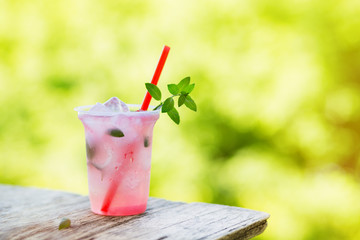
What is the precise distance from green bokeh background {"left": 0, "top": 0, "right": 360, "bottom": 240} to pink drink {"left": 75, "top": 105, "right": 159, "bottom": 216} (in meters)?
2.50

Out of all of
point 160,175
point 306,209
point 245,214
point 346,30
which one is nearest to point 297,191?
point 306,209

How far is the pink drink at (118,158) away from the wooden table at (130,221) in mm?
32

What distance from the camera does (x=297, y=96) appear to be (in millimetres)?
3566

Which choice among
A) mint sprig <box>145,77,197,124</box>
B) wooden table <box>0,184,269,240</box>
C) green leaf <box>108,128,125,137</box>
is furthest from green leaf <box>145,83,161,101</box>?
wooden table <box>0,184,269,240</box>

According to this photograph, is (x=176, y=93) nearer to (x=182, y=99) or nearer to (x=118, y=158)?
(x=182, y=99)

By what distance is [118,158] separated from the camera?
109cm

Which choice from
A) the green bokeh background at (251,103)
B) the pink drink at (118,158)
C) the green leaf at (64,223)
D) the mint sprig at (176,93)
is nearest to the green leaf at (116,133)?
the pink drink at (118,158)

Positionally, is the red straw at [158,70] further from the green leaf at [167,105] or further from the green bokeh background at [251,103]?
the green bokeh background at [251,103]

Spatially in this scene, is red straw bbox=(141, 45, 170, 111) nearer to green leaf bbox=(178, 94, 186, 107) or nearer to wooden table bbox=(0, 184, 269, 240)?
green leaf bbox=(178, 94, 186, 107)

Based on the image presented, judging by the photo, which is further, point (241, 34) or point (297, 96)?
point (241, 34)

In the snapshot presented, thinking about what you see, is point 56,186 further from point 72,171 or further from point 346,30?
point 346,30

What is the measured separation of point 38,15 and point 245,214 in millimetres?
3960

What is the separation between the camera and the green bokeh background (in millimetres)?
3596

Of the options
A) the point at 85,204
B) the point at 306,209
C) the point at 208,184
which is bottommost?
the point at 85,204
